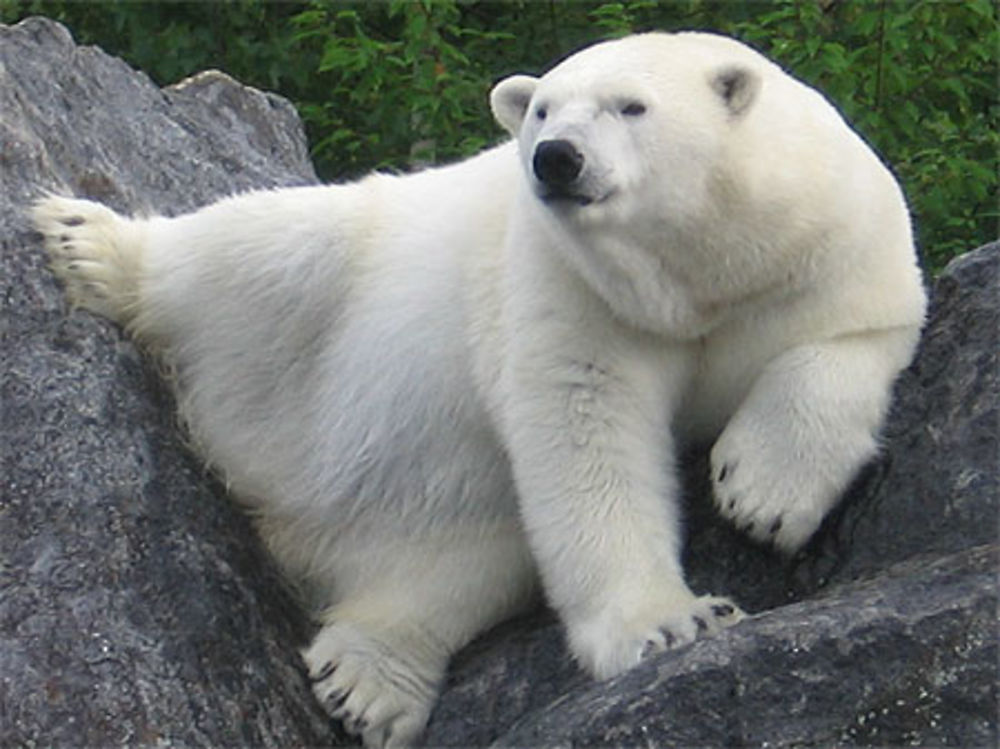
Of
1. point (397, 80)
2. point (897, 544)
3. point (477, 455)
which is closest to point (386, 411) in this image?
point (477, 455)

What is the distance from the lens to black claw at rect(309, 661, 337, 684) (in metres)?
4.66

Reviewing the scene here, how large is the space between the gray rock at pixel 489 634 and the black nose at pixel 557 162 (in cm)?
88

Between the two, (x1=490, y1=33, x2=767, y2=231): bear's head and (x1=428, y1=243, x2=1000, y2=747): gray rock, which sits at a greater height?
(x1=490, y1=33, x2=767, y2=231): bear's head

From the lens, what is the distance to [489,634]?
477cm

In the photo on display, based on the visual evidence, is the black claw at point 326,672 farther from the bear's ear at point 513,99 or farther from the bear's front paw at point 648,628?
the bear's ear at point 513,99

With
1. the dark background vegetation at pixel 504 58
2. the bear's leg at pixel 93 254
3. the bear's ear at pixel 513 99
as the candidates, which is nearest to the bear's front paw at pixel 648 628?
the bear's ear at pixel 513 99

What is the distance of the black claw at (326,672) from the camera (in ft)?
15.3

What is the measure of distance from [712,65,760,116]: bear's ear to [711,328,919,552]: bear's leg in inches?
20.3

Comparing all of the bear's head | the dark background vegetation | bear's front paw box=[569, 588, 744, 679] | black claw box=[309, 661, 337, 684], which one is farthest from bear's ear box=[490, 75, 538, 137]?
the dark background vegetation

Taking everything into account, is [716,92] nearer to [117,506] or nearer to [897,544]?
[897,544]

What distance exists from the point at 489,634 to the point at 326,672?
379 millimetres

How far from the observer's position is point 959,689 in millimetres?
3633

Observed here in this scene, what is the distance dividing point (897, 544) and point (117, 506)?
1.72 m

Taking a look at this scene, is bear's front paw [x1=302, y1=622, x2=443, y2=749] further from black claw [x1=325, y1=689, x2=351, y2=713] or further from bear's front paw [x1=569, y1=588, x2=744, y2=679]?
bear's front paw [x1=569, y1=588, x2=744, y2=679]
